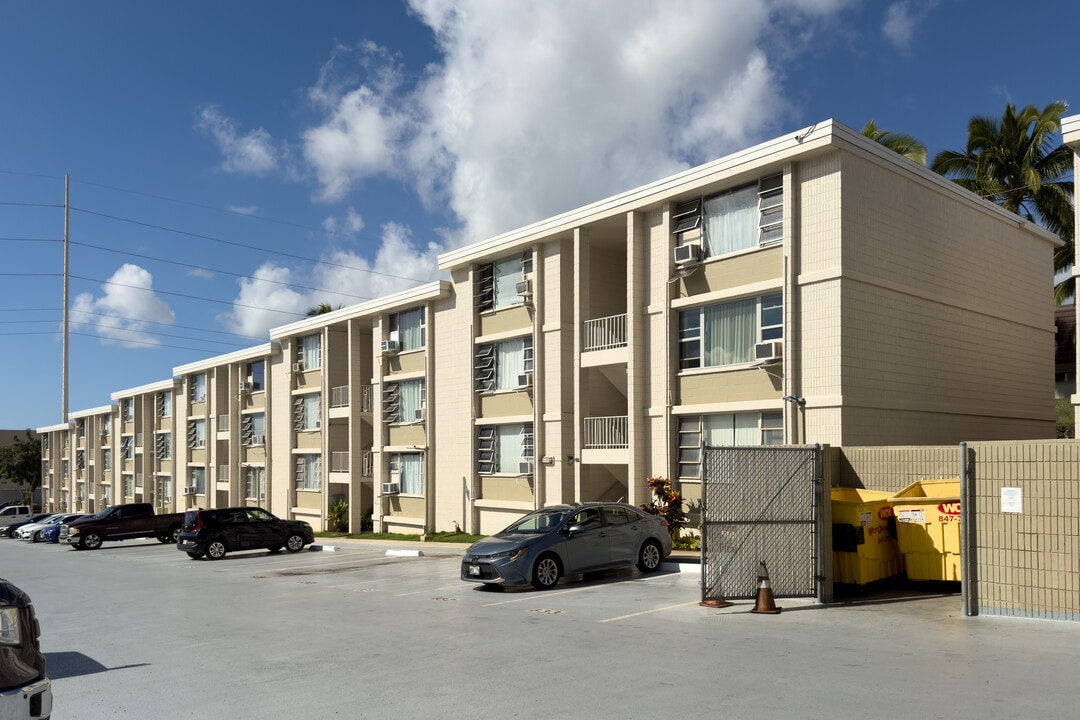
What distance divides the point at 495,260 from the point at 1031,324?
16.1 metres

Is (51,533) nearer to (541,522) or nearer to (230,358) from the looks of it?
(230,358)

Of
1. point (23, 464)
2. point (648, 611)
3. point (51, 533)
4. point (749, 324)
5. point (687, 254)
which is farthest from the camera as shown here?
point (23, 464)

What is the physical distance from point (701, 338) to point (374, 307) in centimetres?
1732

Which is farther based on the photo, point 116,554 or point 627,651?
point 116,554

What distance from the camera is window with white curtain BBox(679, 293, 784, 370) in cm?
2091

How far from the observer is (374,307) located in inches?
1426

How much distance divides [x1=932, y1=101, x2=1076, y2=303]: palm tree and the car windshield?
2676 cm

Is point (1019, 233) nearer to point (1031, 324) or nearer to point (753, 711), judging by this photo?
point (1031, 324)

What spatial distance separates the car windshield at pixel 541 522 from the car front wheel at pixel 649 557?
1.86m

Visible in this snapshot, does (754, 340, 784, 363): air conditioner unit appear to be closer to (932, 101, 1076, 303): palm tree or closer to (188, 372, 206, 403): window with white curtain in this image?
(932, 101, 1076, 303): palm tree

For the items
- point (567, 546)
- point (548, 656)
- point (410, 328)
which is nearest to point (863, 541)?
point (567, 546)

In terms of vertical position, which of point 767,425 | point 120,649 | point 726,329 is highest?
point 726,329

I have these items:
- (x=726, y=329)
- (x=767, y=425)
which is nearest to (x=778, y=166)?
(x=726, y=329)

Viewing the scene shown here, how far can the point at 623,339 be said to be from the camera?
2527 centimetres
